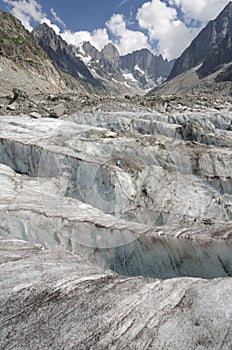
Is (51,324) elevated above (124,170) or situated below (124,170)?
below

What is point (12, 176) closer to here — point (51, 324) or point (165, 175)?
point (165, 175)

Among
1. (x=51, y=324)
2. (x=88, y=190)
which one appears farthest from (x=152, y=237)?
(x=88, y=190)

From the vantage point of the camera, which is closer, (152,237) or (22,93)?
(152,237)

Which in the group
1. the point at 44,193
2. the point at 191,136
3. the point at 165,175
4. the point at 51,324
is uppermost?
the point at 191,136

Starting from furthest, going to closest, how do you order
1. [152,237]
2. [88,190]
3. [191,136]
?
[191,136]
[88,190]
[152,237]

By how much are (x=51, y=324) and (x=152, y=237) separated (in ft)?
14.9

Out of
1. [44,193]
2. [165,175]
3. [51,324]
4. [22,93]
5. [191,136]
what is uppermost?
[22,93]

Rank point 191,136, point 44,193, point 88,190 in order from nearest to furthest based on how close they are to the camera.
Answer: point 44,193, point 88,190, point 191,136

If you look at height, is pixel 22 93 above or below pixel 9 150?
above

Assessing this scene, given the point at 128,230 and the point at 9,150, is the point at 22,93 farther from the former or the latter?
the point at 128,230

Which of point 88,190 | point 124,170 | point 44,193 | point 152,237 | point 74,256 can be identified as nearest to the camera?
point 74,256

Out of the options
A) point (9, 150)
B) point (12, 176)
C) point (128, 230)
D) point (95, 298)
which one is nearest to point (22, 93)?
point (9, 150)

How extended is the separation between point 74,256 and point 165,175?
943cm

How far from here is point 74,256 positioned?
8117 millimetres
